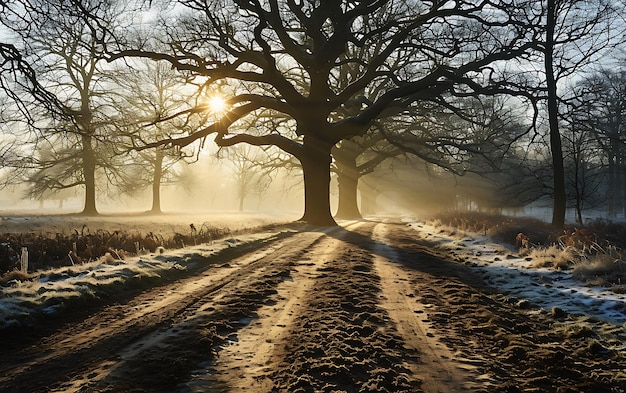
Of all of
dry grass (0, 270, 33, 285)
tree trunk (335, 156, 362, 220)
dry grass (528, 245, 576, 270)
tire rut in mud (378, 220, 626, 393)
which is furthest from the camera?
tree trunk (335, 156, 362, 220)

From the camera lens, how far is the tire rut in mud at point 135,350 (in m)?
2.45

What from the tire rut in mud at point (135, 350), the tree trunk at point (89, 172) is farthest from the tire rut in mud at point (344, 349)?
the tree trunk at point (89, 172)

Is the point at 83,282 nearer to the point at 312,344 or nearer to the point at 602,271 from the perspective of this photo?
the point at 312,344

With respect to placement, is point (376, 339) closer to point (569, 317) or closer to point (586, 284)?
point (569, 317)

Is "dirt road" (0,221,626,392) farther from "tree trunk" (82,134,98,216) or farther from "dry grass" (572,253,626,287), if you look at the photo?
"tree trunk" (82,134,98,216)

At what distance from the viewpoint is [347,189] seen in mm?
27000

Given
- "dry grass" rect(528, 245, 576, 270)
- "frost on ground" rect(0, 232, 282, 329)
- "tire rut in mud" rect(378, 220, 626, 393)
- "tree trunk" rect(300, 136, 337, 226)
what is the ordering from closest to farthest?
"tire rut in mud" rect(378, 220, 626, 393) → "frost on ground" rect(0, 232, 282, 329) → "dry grass" rect(528, 245, 576, 270) → "tree trunk" rect(300, 136, 337, 226)

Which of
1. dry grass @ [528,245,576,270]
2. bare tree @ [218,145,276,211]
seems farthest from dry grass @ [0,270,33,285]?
bare tree @ [218,145,276,211]

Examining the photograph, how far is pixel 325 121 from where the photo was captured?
51.1ft

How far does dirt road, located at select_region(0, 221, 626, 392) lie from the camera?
2.51m

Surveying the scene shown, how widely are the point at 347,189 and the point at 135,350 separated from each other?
24.4 metres

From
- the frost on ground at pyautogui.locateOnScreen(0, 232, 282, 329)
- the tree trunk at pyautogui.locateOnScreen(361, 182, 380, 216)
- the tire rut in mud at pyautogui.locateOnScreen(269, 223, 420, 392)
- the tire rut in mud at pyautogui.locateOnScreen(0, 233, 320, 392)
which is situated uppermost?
the tree trunk at pyautogui.locateOnScreen(361, 182, 380, 216)

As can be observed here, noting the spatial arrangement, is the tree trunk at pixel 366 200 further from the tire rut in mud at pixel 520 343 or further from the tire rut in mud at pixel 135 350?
the tire rut in mud at pixel 135 350

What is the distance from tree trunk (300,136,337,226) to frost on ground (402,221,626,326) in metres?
7.66
